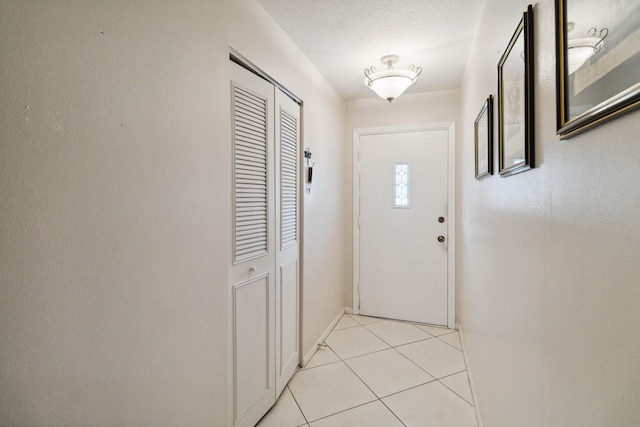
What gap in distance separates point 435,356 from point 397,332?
0.51 metres

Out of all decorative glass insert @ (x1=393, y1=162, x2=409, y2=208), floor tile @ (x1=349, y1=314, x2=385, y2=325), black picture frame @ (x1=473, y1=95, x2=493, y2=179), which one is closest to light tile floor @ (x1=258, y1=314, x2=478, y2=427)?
floor tile @ (x1=349, y1=314, x2=385, y2=325)

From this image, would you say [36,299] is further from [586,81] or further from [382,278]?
[382,278]

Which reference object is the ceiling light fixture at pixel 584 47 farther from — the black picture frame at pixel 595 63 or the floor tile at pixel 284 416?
the floor tile at pixel 284 416

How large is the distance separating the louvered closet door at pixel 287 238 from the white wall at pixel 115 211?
21.3 inches

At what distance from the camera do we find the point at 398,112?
3.17 metres

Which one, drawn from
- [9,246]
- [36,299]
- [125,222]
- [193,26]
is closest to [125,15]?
[193,26]

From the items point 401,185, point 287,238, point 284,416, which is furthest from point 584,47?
point 401,185

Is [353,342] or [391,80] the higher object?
[391,80]

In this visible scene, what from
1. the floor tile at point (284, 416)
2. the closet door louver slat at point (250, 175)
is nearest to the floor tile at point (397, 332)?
the floor tile at point (284, 416)

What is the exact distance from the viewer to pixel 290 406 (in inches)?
75.5

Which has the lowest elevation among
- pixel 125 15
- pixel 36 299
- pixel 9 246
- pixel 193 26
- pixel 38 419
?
pixel 38 419

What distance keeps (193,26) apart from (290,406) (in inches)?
83.4

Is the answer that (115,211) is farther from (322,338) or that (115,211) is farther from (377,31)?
(322,338)

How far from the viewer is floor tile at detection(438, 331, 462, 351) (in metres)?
2.71
